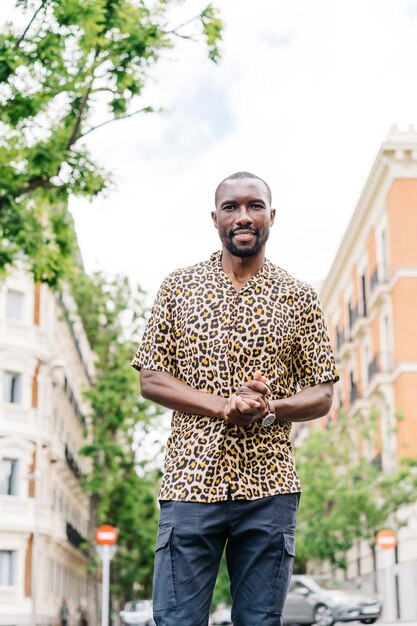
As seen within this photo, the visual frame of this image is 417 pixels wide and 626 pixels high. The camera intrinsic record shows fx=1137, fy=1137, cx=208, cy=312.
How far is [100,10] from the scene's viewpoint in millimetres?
14328

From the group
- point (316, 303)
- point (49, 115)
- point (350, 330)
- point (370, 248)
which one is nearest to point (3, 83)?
point (49, 115)

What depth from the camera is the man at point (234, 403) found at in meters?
3.65

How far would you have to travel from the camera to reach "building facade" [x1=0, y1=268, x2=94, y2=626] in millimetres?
41812

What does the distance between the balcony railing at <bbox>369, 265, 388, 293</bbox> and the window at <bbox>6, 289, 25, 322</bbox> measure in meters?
13.9

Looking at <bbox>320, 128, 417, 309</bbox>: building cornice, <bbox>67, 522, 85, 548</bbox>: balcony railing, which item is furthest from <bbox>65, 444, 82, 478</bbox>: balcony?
<bbox>320, 128, 417, 309</bbox>: building cornice

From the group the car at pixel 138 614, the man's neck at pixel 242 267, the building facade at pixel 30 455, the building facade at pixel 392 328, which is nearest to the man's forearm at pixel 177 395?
the man's neck at pixel 242 267

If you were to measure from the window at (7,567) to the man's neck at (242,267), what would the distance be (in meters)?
39.4

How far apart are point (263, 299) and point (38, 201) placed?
12.3m

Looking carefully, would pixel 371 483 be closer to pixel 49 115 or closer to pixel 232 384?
pixel 49 115

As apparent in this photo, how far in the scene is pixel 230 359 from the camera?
151 inches

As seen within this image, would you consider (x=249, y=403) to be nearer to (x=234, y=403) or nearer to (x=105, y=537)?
(x=234, y=403)

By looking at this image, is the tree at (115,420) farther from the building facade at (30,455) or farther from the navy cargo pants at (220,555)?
the navy cargo pants at (220,555)

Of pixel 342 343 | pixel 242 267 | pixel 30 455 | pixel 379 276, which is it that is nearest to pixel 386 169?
pixel 379 276

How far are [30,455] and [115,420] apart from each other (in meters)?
3.57
